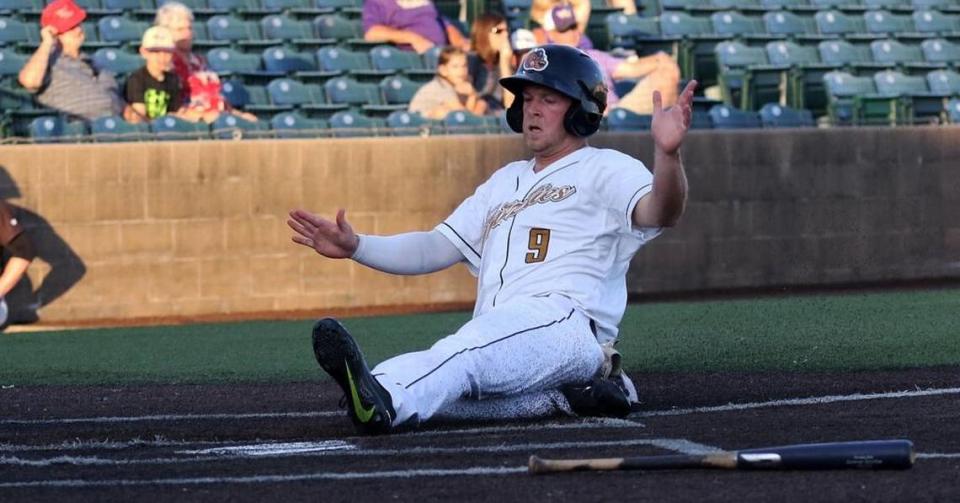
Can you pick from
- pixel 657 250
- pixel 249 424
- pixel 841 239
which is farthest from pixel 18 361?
pixel 841 239

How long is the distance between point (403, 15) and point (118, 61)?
2.61 meters

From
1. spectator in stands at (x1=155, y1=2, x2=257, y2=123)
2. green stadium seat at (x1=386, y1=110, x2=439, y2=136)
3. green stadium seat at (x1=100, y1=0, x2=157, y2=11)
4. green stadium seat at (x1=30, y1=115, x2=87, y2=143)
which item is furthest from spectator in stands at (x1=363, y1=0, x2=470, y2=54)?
green stadium seat at (x1=30, y1=115, x2=87, y2=143)

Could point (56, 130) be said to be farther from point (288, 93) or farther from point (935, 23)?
point (935, 23)

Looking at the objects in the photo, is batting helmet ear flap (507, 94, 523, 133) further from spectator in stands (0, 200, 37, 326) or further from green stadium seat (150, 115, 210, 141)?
green stadium seat (150, 115, 210, 141)

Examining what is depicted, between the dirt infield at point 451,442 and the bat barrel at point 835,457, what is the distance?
0.10ft

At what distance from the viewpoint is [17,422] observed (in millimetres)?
6102

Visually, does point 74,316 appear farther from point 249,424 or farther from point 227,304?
point 249,424

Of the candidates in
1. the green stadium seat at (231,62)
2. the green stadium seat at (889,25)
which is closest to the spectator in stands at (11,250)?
the green stadium seat at (231,62)

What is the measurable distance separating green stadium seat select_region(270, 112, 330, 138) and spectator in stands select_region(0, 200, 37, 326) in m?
2.02

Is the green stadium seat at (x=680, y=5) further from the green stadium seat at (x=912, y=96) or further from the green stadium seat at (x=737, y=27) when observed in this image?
the green stadium seat at (x=912, y=96)

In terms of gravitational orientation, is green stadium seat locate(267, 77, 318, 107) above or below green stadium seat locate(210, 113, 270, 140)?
above

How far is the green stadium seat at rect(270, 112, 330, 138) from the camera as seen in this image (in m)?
12.3

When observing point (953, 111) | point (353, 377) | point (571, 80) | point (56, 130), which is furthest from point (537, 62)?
point (953, 111)

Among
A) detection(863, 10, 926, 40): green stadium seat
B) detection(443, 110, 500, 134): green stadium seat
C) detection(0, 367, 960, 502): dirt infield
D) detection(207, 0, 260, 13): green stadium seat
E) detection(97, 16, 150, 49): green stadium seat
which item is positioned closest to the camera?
detection(0, 367, 960, 502): dirt infield
